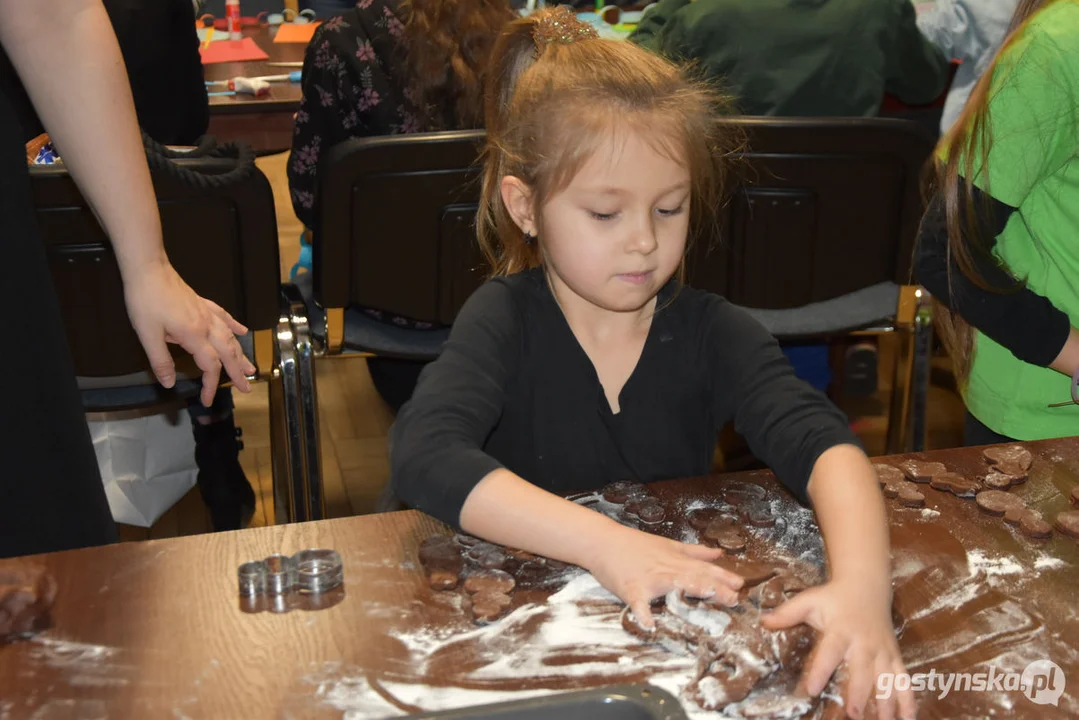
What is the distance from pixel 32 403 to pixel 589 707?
0.71 metres

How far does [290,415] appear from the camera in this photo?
2033 millimetres

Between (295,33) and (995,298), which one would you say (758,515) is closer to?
(995,298)

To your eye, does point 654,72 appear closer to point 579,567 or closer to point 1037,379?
point 579,567

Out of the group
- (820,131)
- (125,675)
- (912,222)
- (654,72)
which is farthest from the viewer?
(912,222)

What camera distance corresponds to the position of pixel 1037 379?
161 centimetres

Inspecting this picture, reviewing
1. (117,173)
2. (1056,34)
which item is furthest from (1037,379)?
(117,173)

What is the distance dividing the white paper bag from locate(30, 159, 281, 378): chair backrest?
271mm

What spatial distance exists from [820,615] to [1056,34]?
3.01 ft

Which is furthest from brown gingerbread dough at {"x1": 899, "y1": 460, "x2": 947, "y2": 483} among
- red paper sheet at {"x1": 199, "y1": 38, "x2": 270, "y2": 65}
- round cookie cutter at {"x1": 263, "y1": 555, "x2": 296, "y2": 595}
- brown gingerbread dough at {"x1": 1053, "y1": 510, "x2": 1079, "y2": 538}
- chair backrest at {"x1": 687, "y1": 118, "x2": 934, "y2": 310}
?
red paper sheet at {"x1": 199, "y1": 38, "x2": 270, "y2": 65}

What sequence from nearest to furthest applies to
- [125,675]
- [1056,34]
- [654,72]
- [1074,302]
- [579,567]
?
[125,675] → [579,567] → [654,72] → [1056,34] → [1074,302]

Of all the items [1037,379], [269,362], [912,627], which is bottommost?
[269,362]

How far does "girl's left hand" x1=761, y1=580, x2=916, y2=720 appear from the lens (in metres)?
0.85

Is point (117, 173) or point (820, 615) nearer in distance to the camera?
point (820, 615)

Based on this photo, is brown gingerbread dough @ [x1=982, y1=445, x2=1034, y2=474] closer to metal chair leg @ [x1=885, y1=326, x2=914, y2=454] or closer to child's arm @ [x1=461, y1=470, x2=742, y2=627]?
child's arm @ [x1=461, y1=470, x2=742, y2=627]
